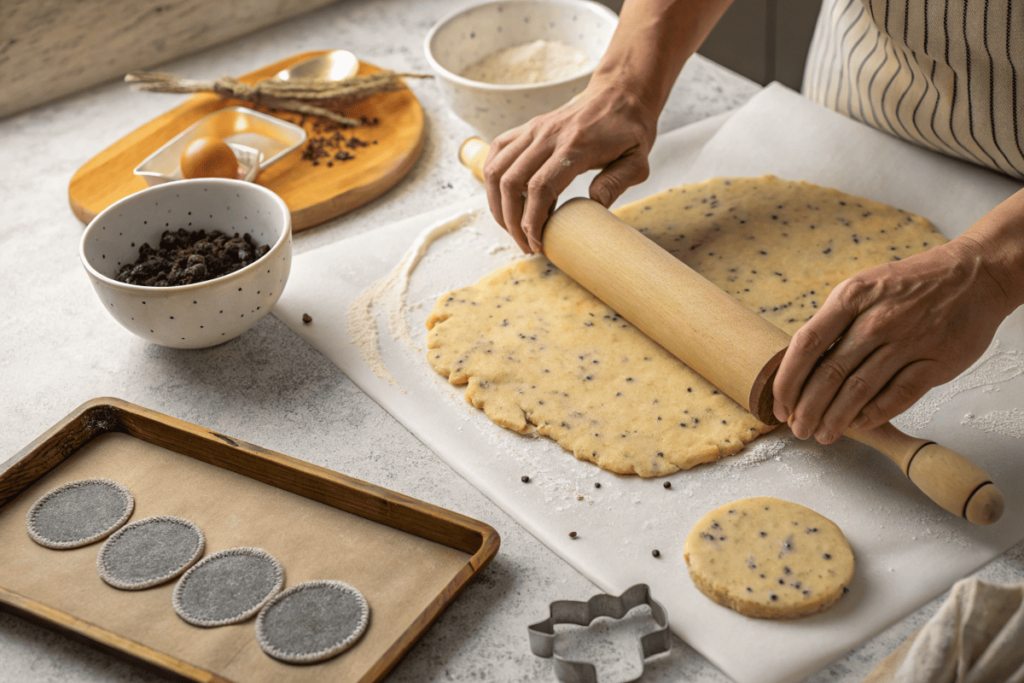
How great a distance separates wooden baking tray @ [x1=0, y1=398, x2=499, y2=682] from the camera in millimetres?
1005

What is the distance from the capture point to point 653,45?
5.60ft

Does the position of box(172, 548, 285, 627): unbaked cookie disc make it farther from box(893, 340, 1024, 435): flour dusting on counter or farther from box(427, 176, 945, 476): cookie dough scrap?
box(893, 340, 1024, 435): flour dusting on counter

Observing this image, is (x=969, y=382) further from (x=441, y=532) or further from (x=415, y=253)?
(x=415, y=253)

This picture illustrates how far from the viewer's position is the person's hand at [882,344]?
3.73 ft

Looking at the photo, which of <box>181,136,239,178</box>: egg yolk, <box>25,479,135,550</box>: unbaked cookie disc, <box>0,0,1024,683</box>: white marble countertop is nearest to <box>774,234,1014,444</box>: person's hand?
<box>0,0,1024,683</box>: white marble countertop

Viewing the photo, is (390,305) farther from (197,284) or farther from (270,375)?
(197,284)

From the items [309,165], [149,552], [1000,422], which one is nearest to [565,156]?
[309,165]

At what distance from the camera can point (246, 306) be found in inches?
57.4

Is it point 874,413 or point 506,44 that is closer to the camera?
point 874,413

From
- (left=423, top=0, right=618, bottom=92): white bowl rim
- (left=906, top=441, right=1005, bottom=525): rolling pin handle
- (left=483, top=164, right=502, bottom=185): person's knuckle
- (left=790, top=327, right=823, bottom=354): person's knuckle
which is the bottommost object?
(left=906, top=441, right=1005, bottom=525): rolling pin handle

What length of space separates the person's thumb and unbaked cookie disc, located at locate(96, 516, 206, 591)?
3.09 ft

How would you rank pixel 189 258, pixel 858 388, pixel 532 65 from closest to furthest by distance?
1. pixel 858 388
2. pixel 189 258
3. pixel 532 65

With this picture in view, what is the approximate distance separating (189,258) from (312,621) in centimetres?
72

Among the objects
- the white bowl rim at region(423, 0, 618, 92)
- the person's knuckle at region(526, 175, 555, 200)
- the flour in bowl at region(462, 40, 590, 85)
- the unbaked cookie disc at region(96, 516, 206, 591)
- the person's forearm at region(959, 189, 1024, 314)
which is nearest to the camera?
the unbaked cookie disc at region(96, 516, 206, 591)
